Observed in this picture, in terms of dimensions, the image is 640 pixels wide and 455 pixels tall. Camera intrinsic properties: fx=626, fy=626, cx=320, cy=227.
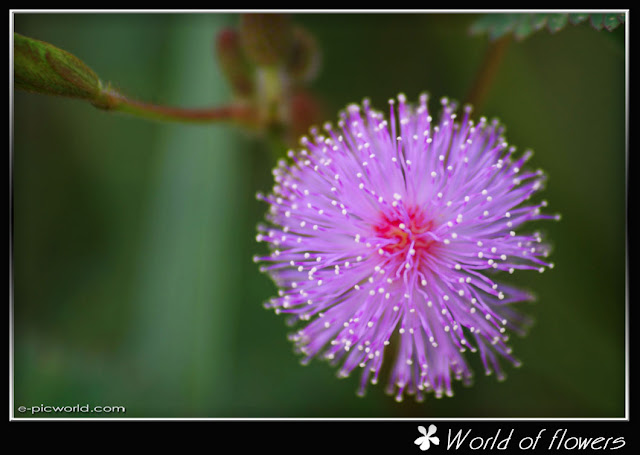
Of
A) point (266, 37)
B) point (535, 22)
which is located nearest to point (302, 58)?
point (266, 37)

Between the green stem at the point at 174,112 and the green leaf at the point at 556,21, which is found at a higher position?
the green leaf at the point at 556,21

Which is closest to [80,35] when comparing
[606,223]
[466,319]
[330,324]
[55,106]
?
[55,106]

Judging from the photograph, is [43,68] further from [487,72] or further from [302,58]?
[487,72]

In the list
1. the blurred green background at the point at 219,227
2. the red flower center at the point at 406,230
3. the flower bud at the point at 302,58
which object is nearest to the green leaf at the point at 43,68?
the flower bud at the point at 302,58

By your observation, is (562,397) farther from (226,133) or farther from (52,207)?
(52,207)
